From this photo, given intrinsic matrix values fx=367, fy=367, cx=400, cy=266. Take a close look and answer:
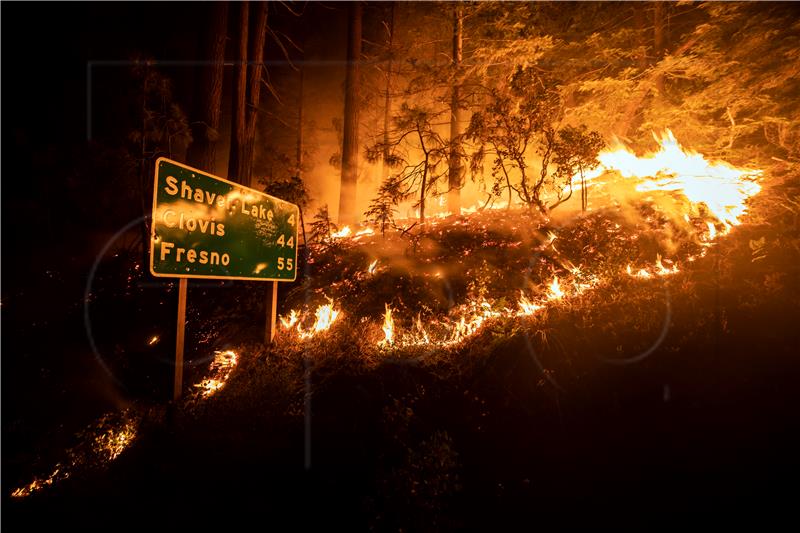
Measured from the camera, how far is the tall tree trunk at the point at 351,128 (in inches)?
562

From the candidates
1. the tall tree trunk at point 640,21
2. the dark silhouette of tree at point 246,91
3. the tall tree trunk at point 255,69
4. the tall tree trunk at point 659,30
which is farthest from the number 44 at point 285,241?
the tall tree trunk at point 640,21

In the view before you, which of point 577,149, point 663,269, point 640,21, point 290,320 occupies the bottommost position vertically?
point 290,320

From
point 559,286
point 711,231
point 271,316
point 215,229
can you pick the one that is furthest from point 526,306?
point 215,229

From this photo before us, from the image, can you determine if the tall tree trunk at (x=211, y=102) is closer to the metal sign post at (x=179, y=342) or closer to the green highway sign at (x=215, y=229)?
the green highway sign at (x=215, y=229)

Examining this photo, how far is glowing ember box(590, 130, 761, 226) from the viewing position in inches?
334

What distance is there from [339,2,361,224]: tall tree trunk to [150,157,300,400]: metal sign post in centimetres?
790

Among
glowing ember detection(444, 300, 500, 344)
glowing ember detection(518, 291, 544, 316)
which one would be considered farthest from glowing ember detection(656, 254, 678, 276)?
glowing ember detection(444, 300, 500, 344)

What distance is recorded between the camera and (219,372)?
6023 millimetres

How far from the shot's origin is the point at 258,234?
5723 millimetres

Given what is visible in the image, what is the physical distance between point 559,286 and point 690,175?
548 centimetres

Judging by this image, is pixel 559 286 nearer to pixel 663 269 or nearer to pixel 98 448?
pixel 663 269

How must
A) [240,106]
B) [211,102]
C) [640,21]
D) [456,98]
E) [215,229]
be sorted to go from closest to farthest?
[215,229] → [211,102] → [240,106] → [456,98] → [640,21]

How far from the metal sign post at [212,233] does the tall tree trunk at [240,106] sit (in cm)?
481

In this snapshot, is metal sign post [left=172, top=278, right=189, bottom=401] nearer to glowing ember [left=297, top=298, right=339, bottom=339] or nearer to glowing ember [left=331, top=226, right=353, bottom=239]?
glowing ember [left=297, top=298, right=339, bottom=339]
